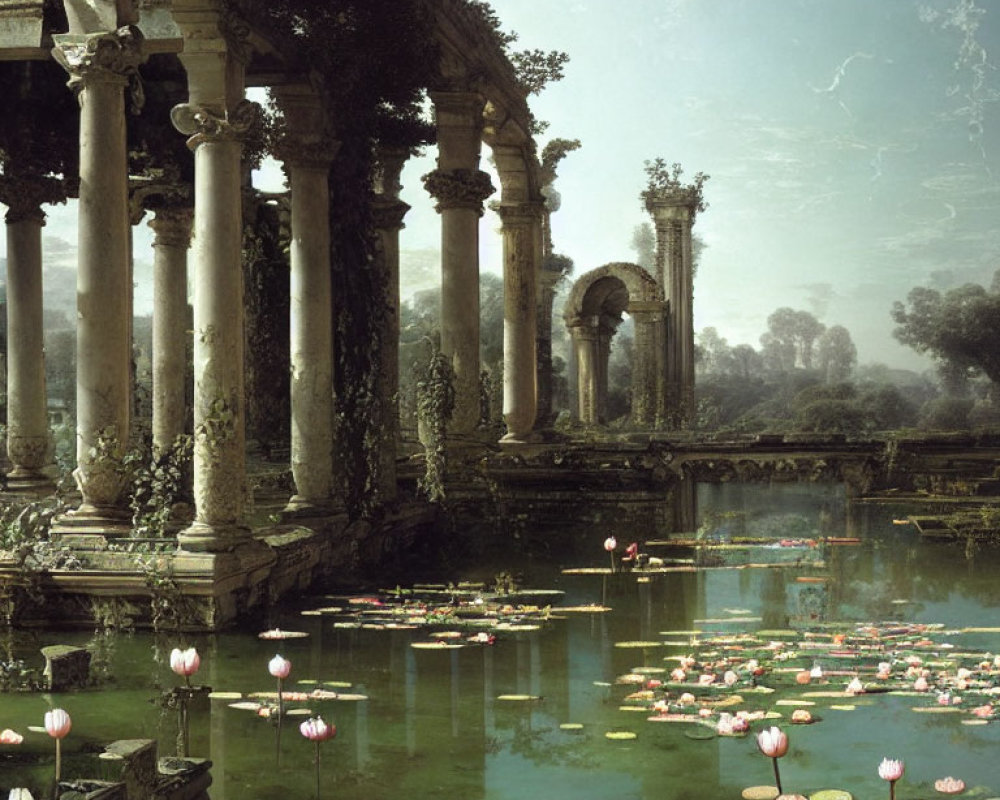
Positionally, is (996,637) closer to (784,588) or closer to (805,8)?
(784,588)

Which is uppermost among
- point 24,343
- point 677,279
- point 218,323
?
point 677,279

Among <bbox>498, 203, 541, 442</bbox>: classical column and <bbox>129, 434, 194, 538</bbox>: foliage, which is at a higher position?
<bbox>498, 203, 541, 442</bbox>: classical column

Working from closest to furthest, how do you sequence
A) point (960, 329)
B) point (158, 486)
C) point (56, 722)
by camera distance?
1. point (56, 722)
2. point (158, 486)
3. point (960, 329)

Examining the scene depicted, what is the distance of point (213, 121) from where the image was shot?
9.94m

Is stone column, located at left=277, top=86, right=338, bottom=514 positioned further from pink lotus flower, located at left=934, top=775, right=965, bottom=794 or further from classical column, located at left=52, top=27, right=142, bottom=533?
pink lotus flower, located at left=934, top=775, right=965, bottom=794

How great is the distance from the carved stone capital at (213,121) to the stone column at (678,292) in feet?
75.2

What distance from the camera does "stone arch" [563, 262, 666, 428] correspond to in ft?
105

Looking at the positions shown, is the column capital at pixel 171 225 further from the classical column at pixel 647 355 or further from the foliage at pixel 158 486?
the classical column at pixel 647 355

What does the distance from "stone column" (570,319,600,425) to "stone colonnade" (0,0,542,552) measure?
1569cm

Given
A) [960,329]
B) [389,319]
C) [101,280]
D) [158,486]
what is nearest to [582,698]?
[158,486]

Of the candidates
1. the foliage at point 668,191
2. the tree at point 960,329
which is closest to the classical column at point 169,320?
the foliage at point 668,191

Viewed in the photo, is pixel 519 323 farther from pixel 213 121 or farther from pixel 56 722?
pixel 56 722

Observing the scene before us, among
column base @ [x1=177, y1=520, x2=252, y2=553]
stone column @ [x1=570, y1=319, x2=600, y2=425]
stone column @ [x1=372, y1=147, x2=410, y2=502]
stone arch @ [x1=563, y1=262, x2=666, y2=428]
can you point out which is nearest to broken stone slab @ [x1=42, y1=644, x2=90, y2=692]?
column base @ [x1=177, y1=520, x2=252, y2=553]

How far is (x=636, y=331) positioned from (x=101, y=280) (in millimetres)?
23706
